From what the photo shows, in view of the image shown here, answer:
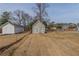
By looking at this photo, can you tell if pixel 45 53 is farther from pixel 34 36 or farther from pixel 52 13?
pixel 52 13

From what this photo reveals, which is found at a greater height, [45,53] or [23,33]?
[23,33]

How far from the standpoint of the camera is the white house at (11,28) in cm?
230

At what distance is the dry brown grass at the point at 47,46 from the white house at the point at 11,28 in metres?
0.07

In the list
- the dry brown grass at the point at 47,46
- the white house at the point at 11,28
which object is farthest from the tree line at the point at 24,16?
the dry brown grass at the point at 47,46

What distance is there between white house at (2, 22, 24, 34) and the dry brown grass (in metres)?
0.07

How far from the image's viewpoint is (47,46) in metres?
2.30

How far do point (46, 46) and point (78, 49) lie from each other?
25 cm

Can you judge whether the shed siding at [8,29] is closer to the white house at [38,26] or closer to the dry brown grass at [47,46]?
the dry brown grass at [47,46]

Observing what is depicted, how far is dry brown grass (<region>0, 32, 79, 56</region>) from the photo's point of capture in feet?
7.53

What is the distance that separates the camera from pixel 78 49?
2.29m

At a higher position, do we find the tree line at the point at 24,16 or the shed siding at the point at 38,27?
the tree line at the point at 24,16

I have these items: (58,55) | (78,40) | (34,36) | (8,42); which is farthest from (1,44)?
(78,40)

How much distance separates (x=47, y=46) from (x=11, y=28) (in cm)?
32

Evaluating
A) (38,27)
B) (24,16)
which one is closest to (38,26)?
(38,27)
